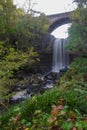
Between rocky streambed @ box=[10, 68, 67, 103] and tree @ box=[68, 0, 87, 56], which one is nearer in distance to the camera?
rocky streambed @ box=[10, 68, 67, 103]

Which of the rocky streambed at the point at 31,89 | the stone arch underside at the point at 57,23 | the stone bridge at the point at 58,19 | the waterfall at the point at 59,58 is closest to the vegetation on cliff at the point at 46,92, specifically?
the rocky streambed at the point at 31,89

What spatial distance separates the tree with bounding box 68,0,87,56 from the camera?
56.5ft

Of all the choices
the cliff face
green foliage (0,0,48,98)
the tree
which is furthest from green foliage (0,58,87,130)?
the cliff face

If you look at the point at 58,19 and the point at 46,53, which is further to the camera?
the point at 58,19

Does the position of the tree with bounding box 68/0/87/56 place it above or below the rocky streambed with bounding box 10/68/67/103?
above

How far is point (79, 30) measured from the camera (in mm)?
17578

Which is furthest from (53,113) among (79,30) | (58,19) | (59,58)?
(58,19)

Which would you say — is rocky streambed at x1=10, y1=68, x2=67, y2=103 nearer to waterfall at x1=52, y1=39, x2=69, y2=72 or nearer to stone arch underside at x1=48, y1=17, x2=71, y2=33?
waterfall at x1=52, y1=39, x2=69, y2=72

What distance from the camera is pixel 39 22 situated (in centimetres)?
2559

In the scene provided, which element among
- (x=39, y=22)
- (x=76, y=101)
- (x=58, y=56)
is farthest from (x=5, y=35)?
(x=76, y=101)

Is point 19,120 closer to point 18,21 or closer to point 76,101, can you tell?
point 76,101

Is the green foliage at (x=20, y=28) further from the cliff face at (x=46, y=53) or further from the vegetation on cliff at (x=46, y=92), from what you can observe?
the cliff face at (x=46, y=53)

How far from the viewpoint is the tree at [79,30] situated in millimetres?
17212

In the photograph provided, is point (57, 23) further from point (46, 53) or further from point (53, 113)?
point (53, 113)
